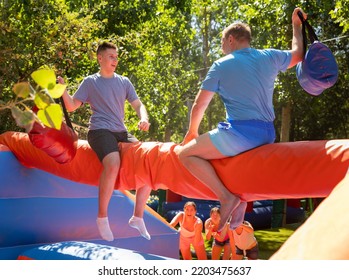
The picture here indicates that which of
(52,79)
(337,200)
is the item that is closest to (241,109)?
(337,200)

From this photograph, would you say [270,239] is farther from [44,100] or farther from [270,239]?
[44,100]

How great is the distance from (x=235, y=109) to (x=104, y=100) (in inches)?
49.0

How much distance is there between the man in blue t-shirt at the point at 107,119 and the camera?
153 inches

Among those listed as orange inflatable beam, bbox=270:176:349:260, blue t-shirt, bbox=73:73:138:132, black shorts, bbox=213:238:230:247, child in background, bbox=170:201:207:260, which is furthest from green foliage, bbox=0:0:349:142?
black shorts, bbox=213:238:230:247

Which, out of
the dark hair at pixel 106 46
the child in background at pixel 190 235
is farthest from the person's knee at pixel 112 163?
the child in background at pixel 190 235

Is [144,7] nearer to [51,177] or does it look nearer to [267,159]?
[51,177]

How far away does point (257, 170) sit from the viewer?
3016mm

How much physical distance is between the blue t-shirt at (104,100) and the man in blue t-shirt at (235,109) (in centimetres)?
98

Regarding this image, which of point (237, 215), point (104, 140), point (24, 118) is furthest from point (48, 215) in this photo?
point (24, 118)

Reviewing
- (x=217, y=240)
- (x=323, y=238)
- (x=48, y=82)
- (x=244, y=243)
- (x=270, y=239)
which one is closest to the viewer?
(x=48, y=82)

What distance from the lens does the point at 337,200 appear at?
74.5 inches

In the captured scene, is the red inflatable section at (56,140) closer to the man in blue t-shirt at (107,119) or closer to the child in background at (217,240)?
the man in blue t-shirt at (107,119)

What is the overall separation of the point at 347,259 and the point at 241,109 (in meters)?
1.61

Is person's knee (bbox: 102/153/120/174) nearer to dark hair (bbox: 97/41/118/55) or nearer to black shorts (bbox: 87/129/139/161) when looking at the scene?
black shorts (bbox: 87/129/139/161)
